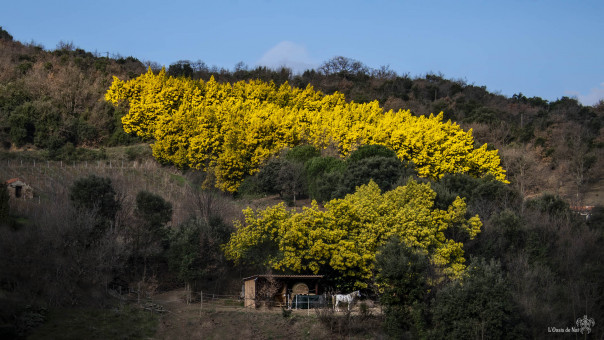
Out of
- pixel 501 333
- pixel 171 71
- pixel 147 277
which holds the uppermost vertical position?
pixel 171 71

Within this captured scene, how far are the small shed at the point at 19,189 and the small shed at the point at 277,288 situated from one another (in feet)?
49.4

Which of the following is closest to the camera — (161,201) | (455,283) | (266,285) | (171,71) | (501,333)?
(501,333)

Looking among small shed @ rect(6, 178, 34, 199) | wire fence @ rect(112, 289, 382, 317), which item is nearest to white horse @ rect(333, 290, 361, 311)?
wire fence @ rect(112, 289, 382, 317)

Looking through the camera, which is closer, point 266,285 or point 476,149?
point 266,285

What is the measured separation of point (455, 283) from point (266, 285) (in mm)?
8250

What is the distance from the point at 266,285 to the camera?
34.1m

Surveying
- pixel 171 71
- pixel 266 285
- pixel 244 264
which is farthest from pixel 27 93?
pixel 266 285

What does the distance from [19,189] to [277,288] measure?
57.2 ft

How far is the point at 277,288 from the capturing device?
112 ft

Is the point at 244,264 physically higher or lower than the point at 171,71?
lower

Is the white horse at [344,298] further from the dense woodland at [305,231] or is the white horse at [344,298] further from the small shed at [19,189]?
Result: the small shed at [19,189]

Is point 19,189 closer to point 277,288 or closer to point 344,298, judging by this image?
point 277,288

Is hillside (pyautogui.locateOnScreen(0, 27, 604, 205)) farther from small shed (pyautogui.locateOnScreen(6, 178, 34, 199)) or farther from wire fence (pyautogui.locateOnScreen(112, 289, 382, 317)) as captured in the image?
wire fence (pyautogui.locateOnScreen(112, 289, 382, 317))

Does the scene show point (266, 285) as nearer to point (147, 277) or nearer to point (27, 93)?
point (147, 277)
